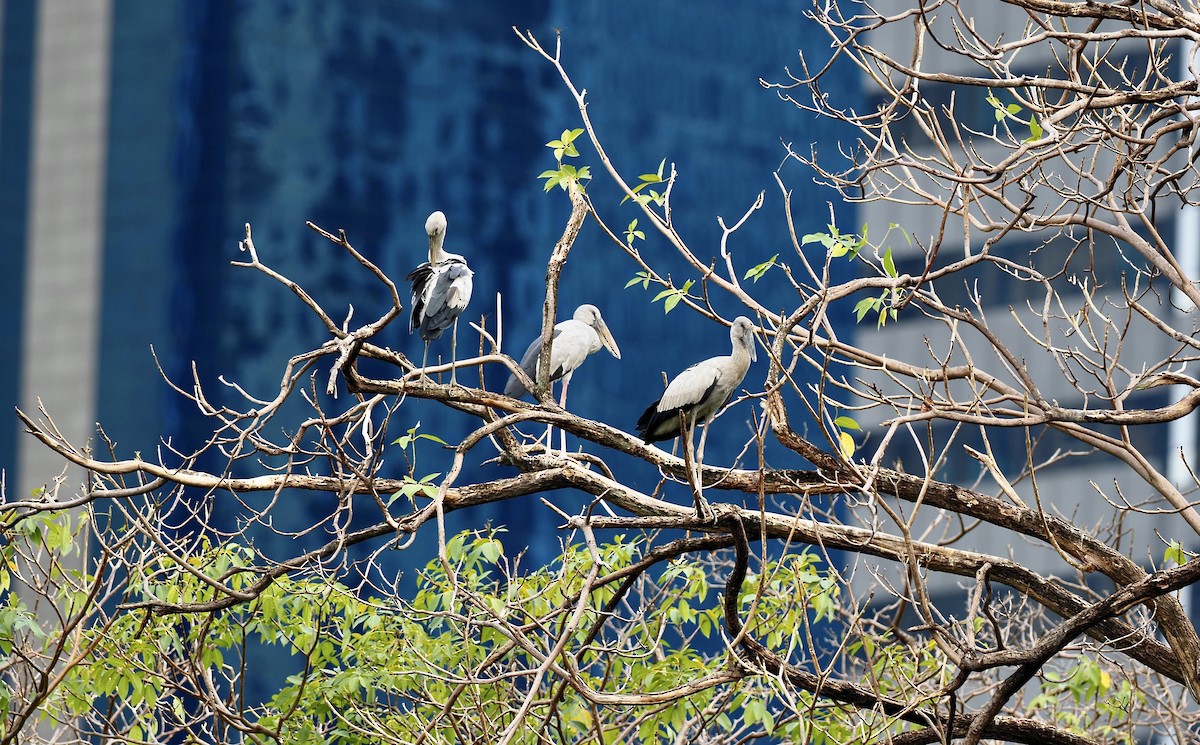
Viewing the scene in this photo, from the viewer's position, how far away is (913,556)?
20.0ft

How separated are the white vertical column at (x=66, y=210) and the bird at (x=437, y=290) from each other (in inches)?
1130

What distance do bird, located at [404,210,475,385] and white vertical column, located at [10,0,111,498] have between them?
28.7 m

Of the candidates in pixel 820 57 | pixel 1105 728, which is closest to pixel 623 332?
pixel 820 57

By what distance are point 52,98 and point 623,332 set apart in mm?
14843

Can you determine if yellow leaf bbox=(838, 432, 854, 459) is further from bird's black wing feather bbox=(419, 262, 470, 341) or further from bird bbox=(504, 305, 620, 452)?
bird bbox=(504, 305, 620, 452)

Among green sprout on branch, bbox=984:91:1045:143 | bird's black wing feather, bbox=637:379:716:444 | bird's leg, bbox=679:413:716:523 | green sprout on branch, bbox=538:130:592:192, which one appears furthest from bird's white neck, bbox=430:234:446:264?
green sprout on branch, bbox=984:91:1045:143

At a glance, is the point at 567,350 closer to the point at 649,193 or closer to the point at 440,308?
the point at 440,308

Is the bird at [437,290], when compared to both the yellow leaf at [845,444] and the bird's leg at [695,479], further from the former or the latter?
the yellow leaf at [845,444]

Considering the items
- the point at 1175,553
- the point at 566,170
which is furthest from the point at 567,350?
the point at 1175,553

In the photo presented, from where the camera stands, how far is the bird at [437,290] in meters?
8.41

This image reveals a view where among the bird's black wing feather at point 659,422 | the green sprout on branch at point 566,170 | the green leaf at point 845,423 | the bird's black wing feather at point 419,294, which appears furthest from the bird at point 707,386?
the green leaf at point 845,423

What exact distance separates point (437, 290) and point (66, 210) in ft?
96.5

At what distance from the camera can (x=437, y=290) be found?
8.41 meters

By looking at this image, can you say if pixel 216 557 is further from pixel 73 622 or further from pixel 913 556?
pixel 913 556
